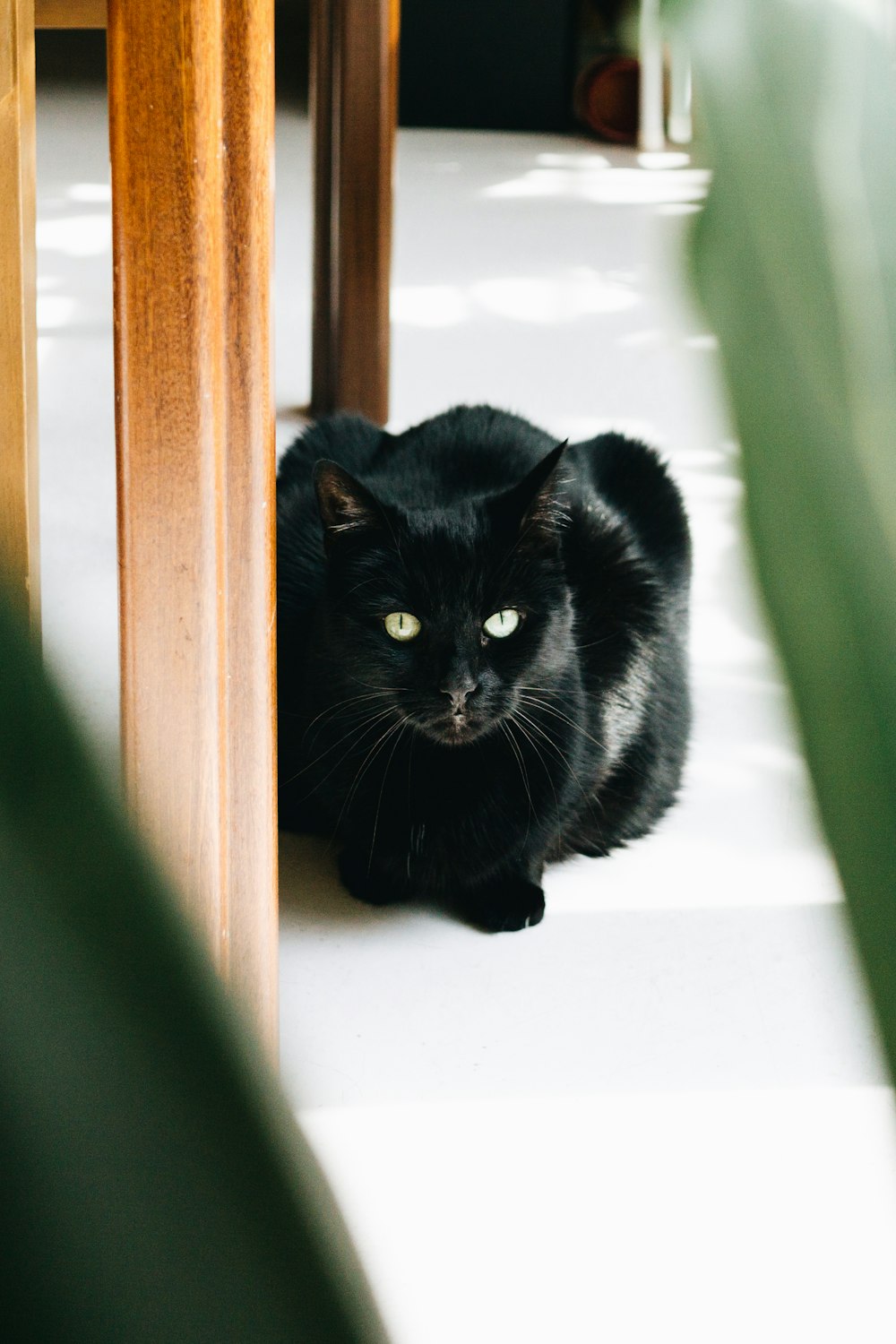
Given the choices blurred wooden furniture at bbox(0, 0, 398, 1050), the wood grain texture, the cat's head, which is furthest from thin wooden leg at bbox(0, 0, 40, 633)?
the cat's head

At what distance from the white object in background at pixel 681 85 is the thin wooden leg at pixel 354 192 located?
6.61 feet

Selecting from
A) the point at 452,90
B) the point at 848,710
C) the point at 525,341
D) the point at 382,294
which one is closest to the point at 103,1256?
the point at 848,710

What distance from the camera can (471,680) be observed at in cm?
117

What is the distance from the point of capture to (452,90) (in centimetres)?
494

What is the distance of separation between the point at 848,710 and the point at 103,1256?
0.28ft

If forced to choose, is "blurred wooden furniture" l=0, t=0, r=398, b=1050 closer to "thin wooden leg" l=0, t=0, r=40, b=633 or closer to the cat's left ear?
"thin wooden leg" l=0, t=0, r=40, b=633

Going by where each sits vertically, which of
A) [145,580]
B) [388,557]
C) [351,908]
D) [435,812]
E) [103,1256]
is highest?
[103,1256]

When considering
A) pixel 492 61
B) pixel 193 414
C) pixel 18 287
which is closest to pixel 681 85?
pixel 193 414

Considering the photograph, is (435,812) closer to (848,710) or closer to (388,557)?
(388,557)

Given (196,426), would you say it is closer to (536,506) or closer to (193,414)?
(193,414)

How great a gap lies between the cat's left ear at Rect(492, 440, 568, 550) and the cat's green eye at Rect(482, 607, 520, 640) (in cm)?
6

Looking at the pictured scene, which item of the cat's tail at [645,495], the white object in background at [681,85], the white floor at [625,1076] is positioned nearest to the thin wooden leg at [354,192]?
the white floor at [625,1076]

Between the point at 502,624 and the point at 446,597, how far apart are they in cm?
5

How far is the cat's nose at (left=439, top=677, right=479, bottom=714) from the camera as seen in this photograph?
1160mm
